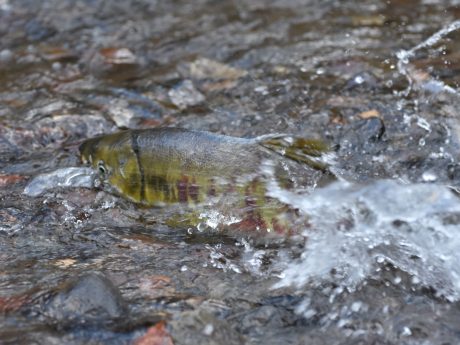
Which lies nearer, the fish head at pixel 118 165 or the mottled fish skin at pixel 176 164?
the mottled fish skin at pixel 176 164

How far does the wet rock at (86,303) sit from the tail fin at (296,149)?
3.82 feet

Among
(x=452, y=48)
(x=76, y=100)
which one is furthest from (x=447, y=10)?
(x=76, y=100)

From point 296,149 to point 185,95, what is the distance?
5.07ft

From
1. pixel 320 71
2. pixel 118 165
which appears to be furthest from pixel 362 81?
pixel 118 165

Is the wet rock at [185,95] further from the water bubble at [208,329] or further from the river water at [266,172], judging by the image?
the water bubble at [208,329]

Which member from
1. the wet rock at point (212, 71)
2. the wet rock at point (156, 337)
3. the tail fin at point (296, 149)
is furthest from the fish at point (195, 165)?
the wet rock at point (212, 71)

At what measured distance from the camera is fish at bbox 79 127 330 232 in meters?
3.21

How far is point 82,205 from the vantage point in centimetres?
341

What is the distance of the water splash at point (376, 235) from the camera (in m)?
2.81

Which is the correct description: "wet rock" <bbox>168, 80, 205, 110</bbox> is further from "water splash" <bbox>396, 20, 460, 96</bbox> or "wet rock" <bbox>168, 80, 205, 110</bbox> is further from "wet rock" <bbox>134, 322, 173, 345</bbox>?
"wet rock" <bbox>134, 322, 173, 345</bbox>

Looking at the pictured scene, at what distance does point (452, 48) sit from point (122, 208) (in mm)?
3153

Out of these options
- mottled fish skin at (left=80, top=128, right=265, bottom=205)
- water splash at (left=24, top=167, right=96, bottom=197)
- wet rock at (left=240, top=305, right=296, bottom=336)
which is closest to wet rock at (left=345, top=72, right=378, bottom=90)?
mottled fish skin at (left=80, top=128, right=265, bottom=205)

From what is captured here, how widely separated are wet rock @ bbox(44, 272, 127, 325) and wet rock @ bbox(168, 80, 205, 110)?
85.8 inches

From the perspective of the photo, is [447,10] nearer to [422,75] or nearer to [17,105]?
[422,75]
